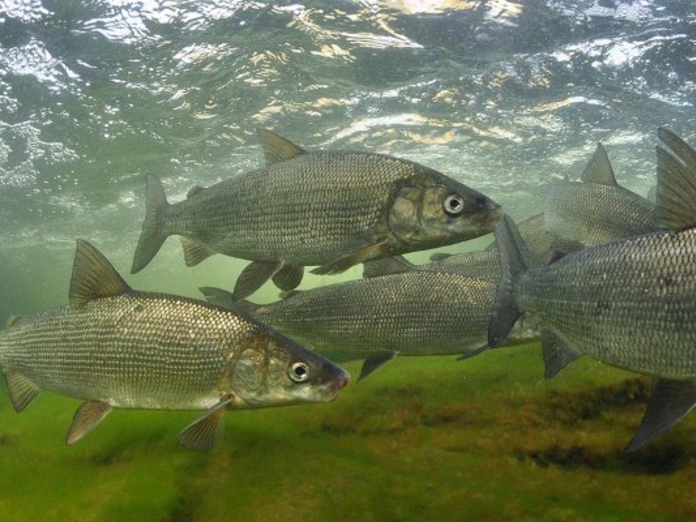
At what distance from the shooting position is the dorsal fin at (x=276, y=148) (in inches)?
194

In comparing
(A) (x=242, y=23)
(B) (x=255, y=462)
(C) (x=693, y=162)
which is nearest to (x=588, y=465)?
(C) (x=693, y=162)

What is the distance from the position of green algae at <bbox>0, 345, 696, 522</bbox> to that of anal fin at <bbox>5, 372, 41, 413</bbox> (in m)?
0.56

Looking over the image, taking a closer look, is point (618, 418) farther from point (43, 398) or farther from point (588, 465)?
point (43, 398)

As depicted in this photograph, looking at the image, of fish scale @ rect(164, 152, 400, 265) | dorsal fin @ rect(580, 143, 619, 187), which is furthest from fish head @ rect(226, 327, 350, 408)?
dorsal fin @ rect(580, 143, 619, 187)

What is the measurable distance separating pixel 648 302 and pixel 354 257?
82.8 inches

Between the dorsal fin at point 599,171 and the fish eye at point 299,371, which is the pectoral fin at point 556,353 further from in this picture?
the dorsal fin at point 599,171

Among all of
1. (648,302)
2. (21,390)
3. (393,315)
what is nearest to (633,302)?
(648,302)

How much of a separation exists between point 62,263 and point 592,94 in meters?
59.5

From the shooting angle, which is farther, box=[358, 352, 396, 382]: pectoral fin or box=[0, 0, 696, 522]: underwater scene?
box=[358, 352, 396, 382]: pectoral fin

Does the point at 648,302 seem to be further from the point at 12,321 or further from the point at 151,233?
the point at 12,321

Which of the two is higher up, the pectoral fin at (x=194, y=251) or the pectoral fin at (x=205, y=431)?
the pectoral fin at (x=194, y=251)

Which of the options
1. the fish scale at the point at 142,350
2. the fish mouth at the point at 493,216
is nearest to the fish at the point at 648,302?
the fish mouth at the point at 493,216

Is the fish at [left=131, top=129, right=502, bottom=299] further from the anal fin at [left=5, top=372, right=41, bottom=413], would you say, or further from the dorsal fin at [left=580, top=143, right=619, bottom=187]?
the dorsal fin at [left=580, top=143, right=619, bottom=187]

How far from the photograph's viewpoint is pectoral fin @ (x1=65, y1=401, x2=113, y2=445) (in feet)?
13.1
